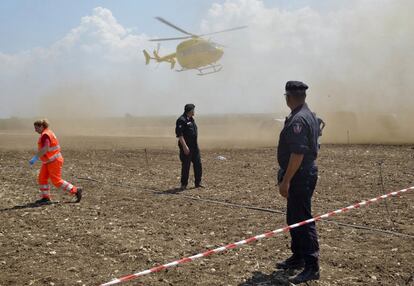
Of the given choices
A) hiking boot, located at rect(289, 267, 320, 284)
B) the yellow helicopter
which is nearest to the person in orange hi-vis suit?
hiking boot, located at rect(289, 267, 320, 284)

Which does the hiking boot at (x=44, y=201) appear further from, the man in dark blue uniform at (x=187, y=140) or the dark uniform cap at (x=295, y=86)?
the dark uniform cap at (x=295, y=86)

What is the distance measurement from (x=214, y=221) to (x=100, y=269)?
2.68 meters

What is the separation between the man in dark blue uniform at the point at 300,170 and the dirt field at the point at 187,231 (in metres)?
0.35

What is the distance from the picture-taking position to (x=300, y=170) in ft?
15.8

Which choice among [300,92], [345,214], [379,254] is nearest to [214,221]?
[345,214]

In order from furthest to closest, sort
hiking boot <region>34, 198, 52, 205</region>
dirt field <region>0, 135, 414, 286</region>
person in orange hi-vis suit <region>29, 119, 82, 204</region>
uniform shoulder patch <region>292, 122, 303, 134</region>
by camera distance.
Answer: hiking boot <region>34, 198, 52, 205</region>, person in orange hi-vis suit <region>29, 119, 82, 204</region>, dirt field <region>0, 135, 414, 286</region>, uniform shoulder patch <region>292, 122, 303, 134</region>

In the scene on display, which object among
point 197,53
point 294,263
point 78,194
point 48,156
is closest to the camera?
point 294,263

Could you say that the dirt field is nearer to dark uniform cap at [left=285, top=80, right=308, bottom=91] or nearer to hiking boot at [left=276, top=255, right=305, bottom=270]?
hiking boot at [left=276, top=255, right=305, bottom=270]

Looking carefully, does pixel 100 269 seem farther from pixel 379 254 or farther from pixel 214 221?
pixel 379 254

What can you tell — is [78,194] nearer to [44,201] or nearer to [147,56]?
[44,201]

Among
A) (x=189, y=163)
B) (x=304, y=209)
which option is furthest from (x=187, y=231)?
(x=189, y=163)

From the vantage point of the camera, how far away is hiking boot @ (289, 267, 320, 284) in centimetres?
478

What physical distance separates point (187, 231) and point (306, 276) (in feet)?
8.94

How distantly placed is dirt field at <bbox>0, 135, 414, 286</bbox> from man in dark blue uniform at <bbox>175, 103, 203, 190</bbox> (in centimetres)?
48
